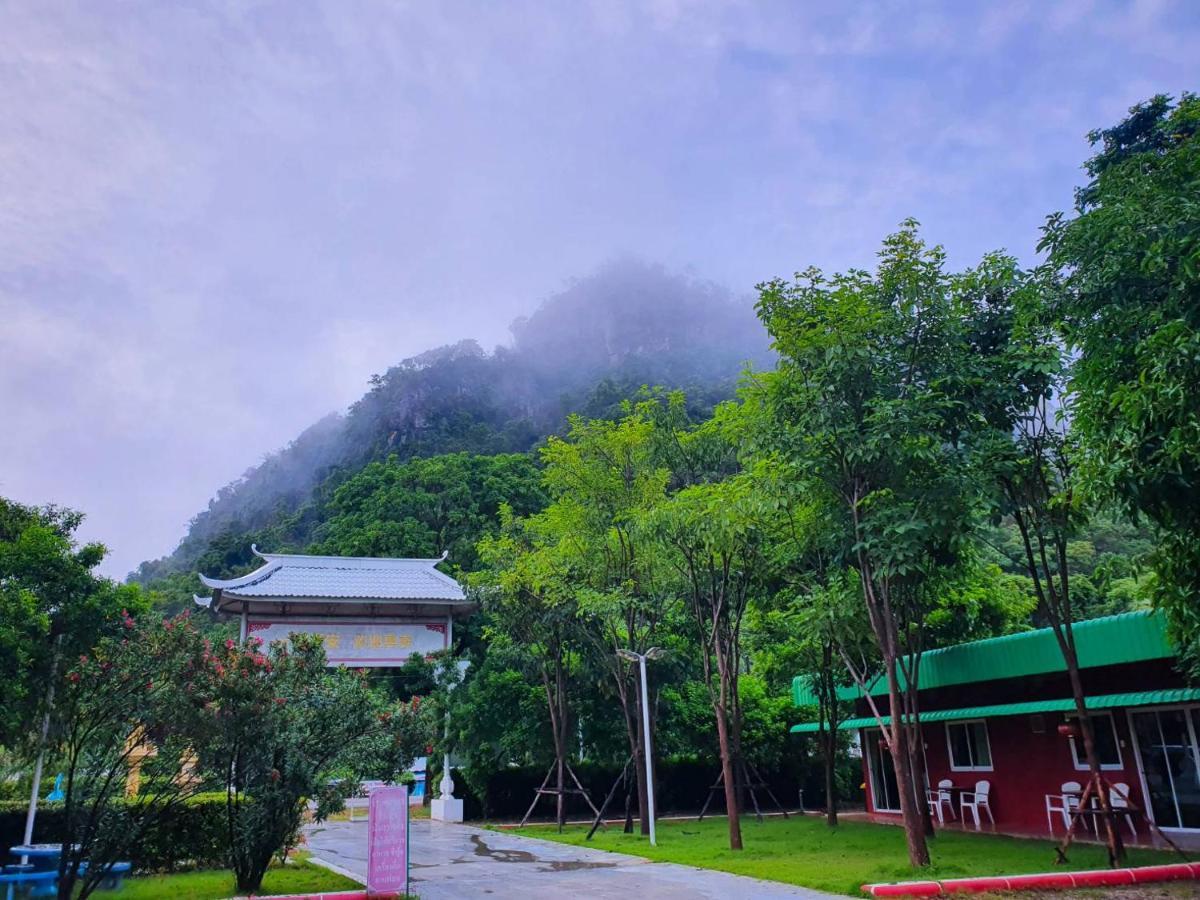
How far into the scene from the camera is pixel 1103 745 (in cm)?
A: 1193

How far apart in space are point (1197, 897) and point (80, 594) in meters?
10.5

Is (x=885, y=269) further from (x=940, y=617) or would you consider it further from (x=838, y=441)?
(x=940, y=617)

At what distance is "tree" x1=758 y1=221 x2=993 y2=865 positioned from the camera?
9.08 metres

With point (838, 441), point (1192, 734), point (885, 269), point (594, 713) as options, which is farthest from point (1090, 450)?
point (594, 713)

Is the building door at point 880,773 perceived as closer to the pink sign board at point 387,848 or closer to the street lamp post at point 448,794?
the street lamp post at point 448,794

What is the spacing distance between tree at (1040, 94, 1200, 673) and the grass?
8.19 metres

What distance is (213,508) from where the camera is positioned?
7269cm

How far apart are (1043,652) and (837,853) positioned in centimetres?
395

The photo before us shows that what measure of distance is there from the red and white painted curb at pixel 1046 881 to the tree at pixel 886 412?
1.14 m

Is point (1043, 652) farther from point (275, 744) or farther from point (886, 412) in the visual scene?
point (275, 744)

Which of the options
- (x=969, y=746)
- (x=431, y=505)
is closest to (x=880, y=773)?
(x=969, y=746)

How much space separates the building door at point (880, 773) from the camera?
658 inches

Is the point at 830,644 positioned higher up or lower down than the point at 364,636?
lower down

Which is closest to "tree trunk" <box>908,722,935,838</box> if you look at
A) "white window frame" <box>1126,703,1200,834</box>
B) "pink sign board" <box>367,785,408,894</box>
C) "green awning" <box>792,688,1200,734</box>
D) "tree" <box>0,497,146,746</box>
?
"green awning" <box>792,688,1200,734</box>
